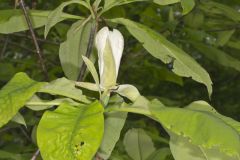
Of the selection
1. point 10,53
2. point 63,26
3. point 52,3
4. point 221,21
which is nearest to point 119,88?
point 63,26

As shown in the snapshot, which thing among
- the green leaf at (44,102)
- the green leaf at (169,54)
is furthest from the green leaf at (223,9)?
the green leaf at (44,102)

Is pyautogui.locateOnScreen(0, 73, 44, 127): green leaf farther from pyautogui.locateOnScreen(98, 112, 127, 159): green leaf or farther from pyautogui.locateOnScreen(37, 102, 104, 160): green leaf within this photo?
pyautogui.locateOnScreen(98, 112, 127, 159): green leaf

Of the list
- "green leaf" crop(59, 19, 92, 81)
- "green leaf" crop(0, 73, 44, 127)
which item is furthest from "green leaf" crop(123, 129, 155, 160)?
"green leaf" crop(0, 73, 44, 127)

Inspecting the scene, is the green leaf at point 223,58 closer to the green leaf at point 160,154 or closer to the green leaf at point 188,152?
the green leaf at point 160,154

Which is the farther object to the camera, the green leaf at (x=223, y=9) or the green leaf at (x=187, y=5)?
the green leaf at (x=223, y=9)

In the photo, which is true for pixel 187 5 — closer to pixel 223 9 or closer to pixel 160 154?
pixel 160 154

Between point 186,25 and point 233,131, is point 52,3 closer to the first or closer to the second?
point 186,25
